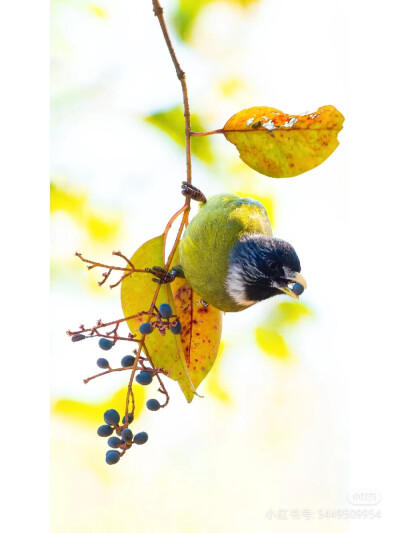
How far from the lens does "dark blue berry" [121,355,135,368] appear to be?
3.11 ft

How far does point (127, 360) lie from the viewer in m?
0.95

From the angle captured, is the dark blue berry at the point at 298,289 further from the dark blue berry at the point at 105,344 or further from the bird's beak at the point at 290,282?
the dark blue berry at the point at 105,344

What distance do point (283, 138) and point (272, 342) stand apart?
799 millimetres

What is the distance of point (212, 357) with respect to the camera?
1082 mm

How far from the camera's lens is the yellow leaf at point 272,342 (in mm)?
1644

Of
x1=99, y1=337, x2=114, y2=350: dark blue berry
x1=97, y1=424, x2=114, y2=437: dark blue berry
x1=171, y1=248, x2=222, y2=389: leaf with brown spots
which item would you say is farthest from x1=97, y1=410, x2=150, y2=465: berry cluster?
x1=171, y1=248, x2=222, y2=389: leaf with brown spots

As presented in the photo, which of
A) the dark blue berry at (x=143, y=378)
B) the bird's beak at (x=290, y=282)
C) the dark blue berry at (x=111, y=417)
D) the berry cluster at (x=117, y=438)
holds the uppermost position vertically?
the bird's beak at (x=290, y=282)

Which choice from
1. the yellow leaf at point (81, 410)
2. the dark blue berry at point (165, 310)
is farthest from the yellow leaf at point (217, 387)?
the dark blue berry at point (165, 310)

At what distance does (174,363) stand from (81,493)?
31.4 inches

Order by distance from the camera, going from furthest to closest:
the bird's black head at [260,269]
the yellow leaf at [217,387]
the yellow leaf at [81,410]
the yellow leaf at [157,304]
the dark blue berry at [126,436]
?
the yellow leaf at [217,387] → the yellow leaf at [81,410] → the bird's black head at [260,269] → the yellow leaf at [157,304] → the dark blue berry at [126,436]

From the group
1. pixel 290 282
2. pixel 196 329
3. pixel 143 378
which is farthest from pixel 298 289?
pixel 143 378

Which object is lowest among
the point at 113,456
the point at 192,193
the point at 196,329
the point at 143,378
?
the point at 113,456

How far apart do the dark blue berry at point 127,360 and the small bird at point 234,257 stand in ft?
→ 0.59

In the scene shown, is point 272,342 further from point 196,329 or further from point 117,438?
point 117,438
